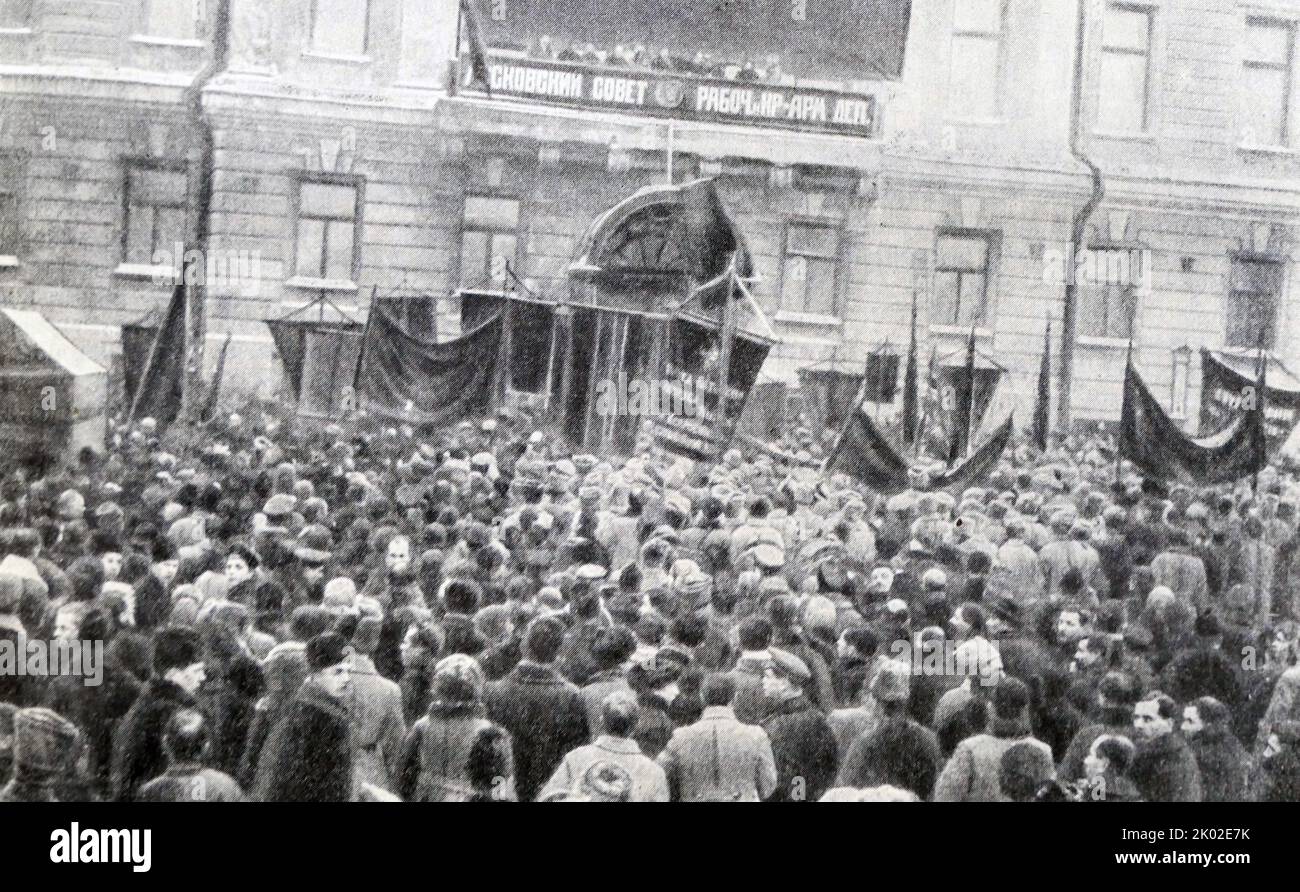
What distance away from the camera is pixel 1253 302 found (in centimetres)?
954

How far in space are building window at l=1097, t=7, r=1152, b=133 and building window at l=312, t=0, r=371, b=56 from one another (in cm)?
455

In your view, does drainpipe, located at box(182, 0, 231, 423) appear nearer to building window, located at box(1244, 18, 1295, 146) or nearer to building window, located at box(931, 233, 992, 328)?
building window, located at box(931, 233, 992, 328)

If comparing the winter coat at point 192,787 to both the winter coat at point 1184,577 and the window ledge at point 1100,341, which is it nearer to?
the winter coat at point 1184,577

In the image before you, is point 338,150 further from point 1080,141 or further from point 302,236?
point 1080,141

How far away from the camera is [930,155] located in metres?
9.34

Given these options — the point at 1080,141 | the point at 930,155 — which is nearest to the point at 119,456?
the point at 930,155

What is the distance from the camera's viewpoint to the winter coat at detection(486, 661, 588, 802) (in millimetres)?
7340

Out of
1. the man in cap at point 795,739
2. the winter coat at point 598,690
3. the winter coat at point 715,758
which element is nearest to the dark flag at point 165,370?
the winter coat at point 598,690

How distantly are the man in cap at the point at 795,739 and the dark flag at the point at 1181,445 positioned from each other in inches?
107

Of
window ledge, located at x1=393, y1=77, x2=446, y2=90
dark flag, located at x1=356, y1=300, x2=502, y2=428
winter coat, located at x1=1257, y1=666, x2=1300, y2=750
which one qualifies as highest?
window ledge, located at x1=393, y1=77, x2=446, y2=90

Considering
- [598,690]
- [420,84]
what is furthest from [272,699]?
[420,84]

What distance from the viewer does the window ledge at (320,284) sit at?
8.62 m

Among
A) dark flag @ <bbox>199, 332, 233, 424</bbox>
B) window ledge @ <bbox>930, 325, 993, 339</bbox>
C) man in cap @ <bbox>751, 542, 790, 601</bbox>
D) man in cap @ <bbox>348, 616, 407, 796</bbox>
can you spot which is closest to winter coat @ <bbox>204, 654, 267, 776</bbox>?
man in cap @ <bbox>348, 616, 407, 796</bbox>

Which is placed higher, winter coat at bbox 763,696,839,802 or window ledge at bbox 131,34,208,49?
window ledge at bbox 131,34,208,49
